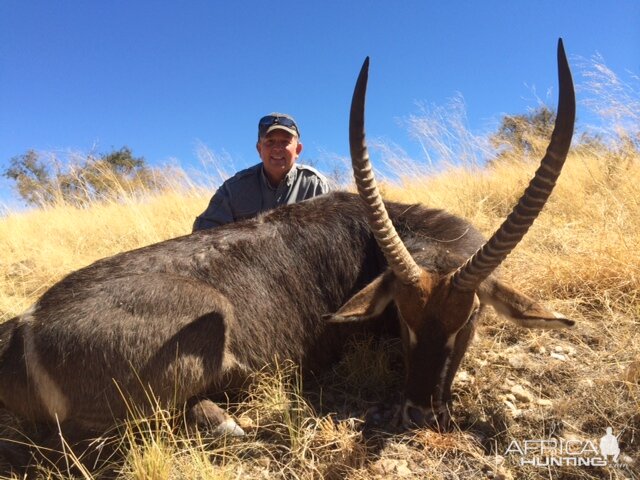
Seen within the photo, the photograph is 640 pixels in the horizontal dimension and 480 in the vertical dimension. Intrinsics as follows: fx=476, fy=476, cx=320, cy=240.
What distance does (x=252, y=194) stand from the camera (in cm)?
564

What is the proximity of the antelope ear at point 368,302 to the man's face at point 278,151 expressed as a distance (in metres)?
2.72

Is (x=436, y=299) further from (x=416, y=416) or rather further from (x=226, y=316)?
(x=226, y=316)

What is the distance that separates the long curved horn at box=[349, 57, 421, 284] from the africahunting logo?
3.51 ft

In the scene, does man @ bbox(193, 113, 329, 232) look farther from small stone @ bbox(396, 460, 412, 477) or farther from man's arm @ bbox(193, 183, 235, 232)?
small stone @ bbox(396, 460, 412, 477)

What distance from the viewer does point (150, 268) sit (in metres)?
3.21

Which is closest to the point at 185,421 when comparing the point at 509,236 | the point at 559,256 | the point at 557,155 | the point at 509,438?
the point at 509,438

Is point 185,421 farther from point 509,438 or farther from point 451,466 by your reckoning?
point 509,438

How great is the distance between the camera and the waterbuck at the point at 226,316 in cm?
274

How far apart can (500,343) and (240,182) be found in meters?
3.46

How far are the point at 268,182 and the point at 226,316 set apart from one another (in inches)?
109

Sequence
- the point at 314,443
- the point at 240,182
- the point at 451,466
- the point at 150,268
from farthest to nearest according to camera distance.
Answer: the point at 240,182 < the point at 150,268 < the point at 314,443 < the point at 451,466

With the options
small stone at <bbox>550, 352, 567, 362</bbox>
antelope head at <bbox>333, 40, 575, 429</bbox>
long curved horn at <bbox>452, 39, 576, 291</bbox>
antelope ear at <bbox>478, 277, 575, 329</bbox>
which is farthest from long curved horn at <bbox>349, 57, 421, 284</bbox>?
small stone at <bbox>550, 352, 567, 362</bbox>

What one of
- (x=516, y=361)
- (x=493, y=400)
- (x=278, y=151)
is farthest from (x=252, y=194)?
(x=493, y=400)

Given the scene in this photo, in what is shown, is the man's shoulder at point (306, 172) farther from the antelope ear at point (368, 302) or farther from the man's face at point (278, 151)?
the antelope ear at point (368, 302)
